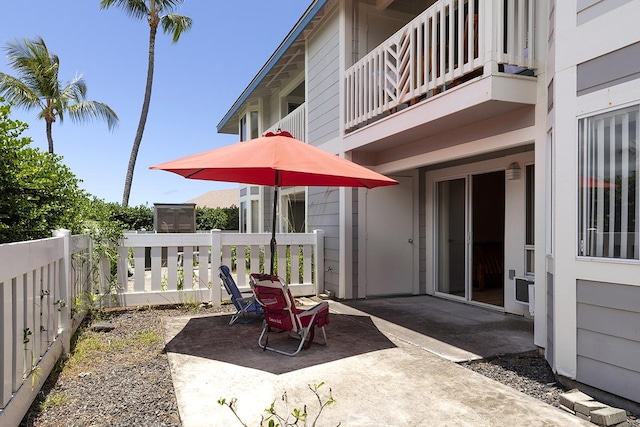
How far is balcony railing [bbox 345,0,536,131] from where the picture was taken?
4.03 metres

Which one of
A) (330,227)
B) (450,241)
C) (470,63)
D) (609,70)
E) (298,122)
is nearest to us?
(609,70)

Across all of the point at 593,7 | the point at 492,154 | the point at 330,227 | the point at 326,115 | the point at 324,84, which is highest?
the point at 324,84

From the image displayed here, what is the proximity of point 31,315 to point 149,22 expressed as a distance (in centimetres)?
1433

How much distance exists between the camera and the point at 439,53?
5.28 metres

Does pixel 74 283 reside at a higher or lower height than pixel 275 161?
lower

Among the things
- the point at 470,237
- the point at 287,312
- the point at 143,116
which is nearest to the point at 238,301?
the point at 287,312

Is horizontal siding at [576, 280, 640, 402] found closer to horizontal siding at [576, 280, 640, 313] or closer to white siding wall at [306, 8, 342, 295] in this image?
horizontal siding at [576, 280, 640, 313]

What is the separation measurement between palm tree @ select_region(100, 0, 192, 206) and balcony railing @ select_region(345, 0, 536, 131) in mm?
10254

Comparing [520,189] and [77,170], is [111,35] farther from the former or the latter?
[520,189]

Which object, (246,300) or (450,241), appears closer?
(246,300)

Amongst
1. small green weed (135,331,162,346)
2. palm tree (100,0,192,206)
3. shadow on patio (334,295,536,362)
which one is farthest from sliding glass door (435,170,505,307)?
palm tree (100,0,192,206)

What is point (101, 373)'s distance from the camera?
3.55 meters

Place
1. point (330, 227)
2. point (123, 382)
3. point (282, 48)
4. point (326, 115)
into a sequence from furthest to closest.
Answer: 1. point (282, 48)
2. point (326, 115)
3. point (330, 227)
4. point (123, 382)

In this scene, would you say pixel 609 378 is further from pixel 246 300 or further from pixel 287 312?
pixel 246 300
